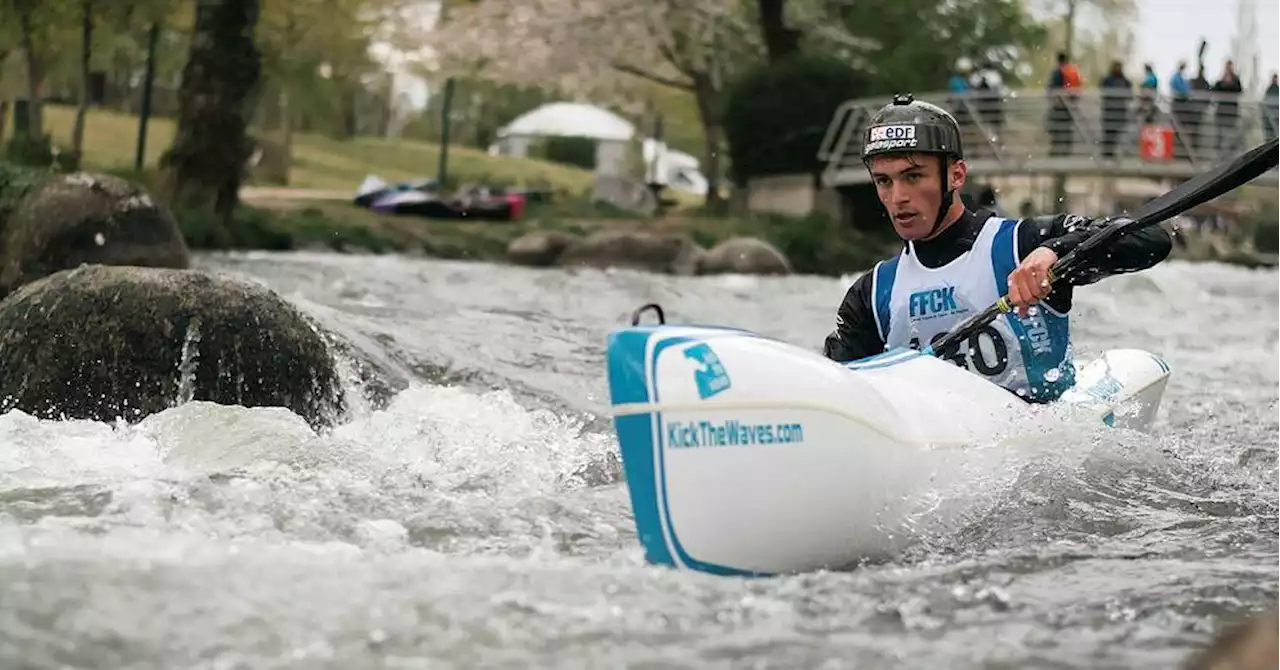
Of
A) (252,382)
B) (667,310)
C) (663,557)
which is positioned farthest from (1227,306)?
(663,557)

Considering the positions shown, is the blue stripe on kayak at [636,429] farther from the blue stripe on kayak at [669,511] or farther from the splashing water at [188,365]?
the splashing water at [188,365]

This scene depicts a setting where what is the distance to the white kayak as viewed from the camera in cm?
371

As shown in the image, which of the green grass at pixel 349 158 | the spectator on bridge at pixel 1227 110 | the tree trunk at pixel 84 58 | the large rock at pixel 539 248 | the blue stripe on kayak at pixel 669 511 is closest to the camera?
the blue stripe on kayak at pixel 669 511

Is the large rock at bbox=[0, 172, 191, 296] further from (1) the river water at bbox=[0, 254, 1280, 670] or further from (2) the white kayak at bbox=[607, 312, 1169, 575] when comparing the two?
(2) the white kayak at bbox=[607, 312, 1169, 575]

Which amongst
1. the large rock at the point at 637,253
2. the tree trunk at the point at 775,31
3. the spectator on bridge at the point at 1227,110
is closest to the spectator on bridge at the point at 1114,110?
the spectator on bridge at the point at 1227,110

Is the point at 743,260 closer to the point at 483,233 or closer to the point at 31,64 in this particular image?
the point at 483,233

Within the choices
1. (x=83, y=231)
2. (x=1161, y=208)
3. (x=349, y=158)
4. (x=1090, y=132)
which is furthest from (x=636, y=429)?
(x=349, y=158)

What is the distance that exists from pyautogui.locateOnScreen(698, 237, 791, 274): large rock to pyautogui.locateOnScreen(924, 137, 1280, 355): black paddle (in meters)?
14.0

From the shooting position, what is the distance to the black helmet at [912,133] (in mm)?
4992

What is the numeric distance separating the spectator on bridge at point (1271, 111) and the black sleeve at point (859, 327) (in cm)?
1726

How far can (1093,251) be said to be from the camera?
480 cm

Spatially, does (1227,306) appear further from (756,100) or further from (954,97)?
(756,100)

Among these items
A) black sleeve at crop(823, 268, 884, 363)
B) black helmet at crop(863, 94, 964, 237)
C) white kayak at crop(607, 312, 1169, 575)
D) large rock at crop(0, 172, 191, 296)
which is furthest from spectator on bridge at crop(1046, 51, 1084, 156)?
white kayak at crop(607, 312, 1169, 575)

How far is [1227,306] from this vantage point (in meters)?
17.1
